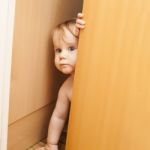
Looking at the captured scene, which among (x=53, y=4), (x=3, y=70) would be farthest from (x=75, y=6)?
(x=3, y=70)

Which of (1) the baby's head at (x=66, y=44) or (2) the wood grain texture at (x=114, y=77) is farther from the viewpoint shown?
(1) the baby's head at (x=66, y=44)

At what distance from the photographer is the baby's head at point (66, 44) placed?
84 cm

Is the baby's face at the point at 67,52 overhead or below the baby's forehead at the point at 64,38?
below

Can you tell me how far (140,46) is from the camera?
0.67 meters

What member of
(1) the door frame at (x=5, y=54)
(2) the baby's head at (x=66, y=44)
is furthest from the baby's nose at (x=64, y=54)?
(1) the door frame at (x=5, y=54)

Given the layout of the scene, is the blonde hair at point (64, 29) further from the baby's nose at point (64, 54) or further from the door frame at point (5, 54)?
the door frame at point (5, 54)

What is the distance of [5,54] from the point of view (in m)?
0.70

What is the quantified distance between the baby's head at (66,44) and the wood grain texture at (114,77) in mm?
83

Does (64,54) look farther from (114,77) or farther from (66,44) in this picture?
(114,77)

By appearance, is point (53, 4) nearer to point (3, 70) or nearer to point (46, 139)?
point (3, 70)

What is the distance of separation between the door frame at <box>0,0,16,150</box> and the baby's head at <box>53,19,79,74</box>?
0.17 m

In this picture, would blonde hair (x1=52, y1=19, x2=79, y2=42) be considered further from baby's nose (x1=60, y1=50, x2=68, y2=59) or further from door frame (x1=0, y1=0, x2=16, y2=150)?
door frame (x1=0, y1=0, x2=16, y2=150)

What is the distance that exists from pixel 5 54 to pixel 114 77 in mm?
247

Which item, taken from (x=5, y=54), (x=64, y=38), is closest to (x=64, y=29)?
(x=64, y=38)
